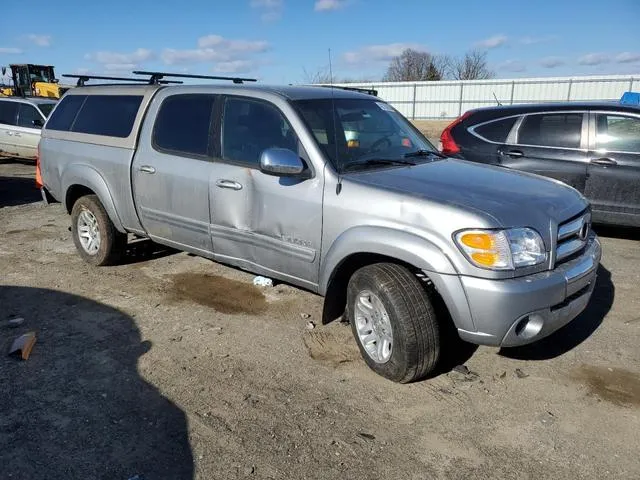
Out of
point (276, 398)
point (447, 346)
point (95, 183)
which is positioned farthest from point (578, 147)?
point (95, 183)

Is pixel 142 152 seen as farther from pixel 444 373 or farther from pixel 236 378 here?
pixel 444 373

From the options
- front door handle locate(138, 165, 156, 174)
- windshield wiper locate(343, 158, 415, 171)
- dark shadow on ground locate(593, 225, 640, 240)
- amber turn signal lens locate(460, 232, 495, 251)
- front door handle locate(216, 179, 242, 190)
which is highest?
windshield wiper locate(343, 158, 415, 171)

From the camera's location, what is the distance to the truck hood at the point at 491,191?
10.8 feet

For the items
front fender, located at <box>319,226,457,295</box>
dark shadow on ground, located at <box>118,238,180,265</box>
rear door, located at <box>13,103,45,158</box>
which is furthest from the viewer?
rear door, located at <box>13,103,45,158</box>

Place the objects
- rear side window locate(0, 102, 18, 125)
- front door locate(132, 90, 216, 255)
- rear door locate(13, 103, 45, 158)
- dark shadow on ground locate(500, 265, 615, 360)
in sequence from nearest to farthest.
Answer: dark shadow on ground locate(500, 265, 615, 360)
front door locate(132, 90, 216, 255)
rear door locate(13, 103, 45, 158)
rear side window locate(0, 102, 18, 125)

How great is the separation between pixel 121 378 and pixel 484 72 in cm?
6210

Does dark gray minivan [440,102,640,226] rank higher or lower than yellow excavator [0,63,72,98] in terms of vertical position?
lower

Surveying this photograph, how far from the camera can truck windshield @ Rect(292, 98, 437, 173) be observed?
13.1ft

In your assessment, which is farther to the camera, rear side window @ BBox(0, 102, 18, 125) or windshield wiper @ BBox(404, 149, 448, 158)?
rear side window @ BBox(0, 102, 18, 125)

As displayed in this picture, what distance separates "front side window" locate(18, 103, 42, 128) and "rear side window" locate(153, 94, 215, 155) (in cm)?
998

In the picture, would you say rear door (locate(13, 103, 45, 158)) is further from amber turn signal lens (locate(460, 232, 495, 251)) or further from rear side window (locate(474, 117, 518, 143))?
amber turn signal lens (locate(460, 232, 495, 251))

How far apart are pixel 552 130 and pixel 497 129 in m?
0.71

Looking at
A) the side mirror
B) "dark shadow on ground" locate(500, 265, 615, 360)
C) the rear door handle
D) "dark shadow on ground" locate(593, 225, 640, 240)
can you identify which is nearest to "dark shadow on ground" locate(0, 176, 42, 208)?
the side mirror

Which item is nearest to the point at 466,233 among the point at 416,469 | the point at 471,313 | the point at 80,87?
the point at 471,313
